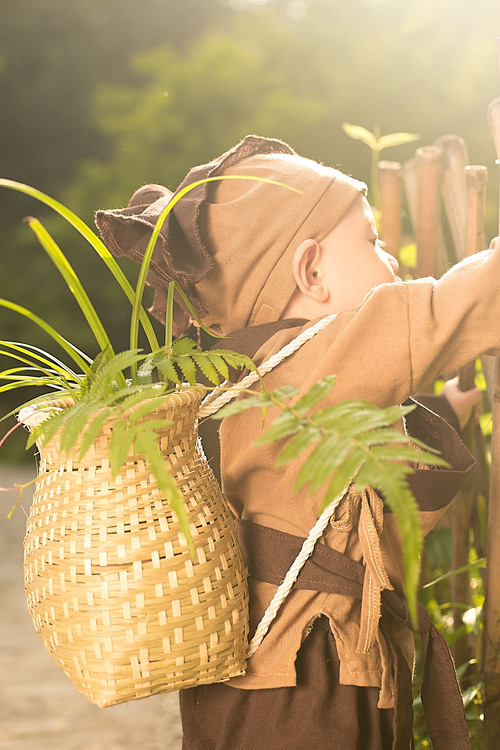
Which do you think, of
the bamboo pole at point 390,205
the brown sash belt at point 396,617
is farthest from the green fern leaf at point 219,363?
the bamboo pole at point 390,205

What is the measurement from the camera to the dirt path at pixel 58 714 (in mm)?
1939

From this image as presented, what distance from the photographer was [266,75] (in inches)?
184

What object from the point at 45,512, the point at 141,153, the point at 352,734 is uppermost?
the point at 141,153

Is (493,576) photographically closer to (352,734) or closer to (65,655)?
(352,734)

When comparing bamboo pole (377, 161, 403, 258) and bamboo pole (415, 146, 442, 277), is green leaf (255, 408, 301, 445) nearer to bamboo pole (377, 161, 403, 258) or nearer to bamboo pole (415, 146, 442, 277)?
bamboo pole (415, 146, 442, 277)

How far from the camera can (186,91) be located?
4746 mm

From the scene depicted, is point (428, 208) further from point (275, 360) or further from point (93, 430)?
point (93, 430)

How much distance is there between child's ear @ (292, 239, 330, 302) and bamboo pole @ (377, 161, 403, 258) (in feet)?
3.08

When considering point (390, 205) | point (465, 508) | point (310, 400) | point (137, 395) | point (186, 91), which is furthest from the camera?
point (186, 91)

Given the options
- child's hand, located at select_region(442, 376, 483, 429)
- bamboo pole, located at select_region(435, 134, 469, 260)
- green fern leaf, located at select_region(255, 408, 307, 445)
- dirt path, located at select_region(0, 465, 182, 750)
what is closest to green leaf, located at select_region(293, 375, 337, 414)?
green fern leaf, located at select_region(255, 408, 307, 445)

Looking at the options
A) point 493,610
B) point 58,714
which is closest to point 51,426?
point 493,610

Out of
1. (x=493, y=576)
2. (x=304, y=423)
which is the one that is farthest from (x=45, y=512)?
(x=493, y=576)

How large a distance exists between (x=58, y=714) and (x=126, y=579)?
1444 millimetres

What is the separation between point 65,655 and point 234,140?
13.6 ft
